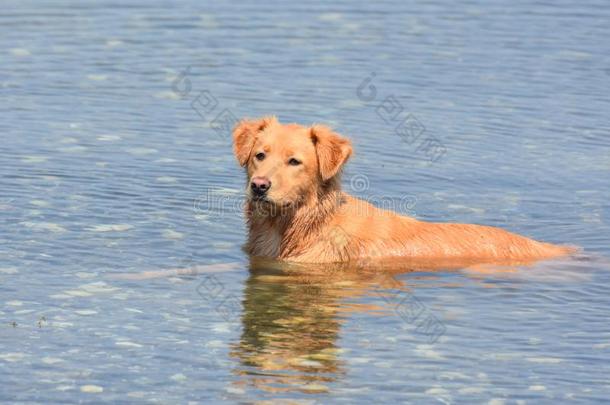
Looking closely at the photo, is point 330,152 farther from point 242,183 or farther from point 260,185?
point 242,183

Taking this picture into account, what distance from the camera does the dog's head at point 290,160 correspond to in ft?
40.2

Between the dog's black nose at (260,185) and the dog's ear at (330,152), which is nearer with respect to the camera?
the dog's black nose at (260,185)

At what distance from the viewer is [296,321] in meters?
11.2

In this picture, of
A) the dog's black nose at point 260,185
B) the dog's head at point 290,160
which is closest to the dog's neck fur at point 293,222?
the dog's head at point 290,160

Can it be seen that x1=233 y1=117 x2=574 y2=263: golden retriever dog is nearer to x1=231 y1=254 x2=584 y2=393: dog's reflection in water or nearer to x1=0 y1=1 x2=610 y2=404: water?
x1=231 y1=254 x2=584 y2=393: dog's reflection in water

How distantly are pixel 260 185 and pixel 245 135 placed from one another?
2.62 feet

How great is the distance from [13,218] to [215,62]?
774 centimetres

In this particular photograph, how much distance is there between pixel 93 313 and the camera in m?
11.0

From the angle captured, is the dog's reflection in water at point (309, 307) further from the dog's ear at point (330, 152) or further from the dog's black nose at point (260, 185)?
the dog's ear at point (330, 152)

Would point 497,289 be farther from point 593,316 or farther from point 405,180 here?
point 405,180

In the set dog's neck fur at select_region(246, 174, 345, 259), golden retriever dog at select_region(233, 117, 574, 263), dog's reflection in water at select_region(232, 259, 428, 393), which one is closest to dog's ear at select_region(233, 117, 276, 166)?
golden retriever dog at select_region(233, 117, 574, 263)

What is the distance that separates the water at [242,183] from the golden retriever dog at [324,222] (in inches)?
12.1

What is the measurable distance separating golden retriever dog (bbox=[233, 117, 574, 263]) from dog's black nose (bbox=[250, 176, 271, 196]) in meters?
0.07

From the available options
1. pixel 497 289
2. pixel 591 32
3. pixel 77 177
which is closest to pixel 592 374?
pixel 497 289
